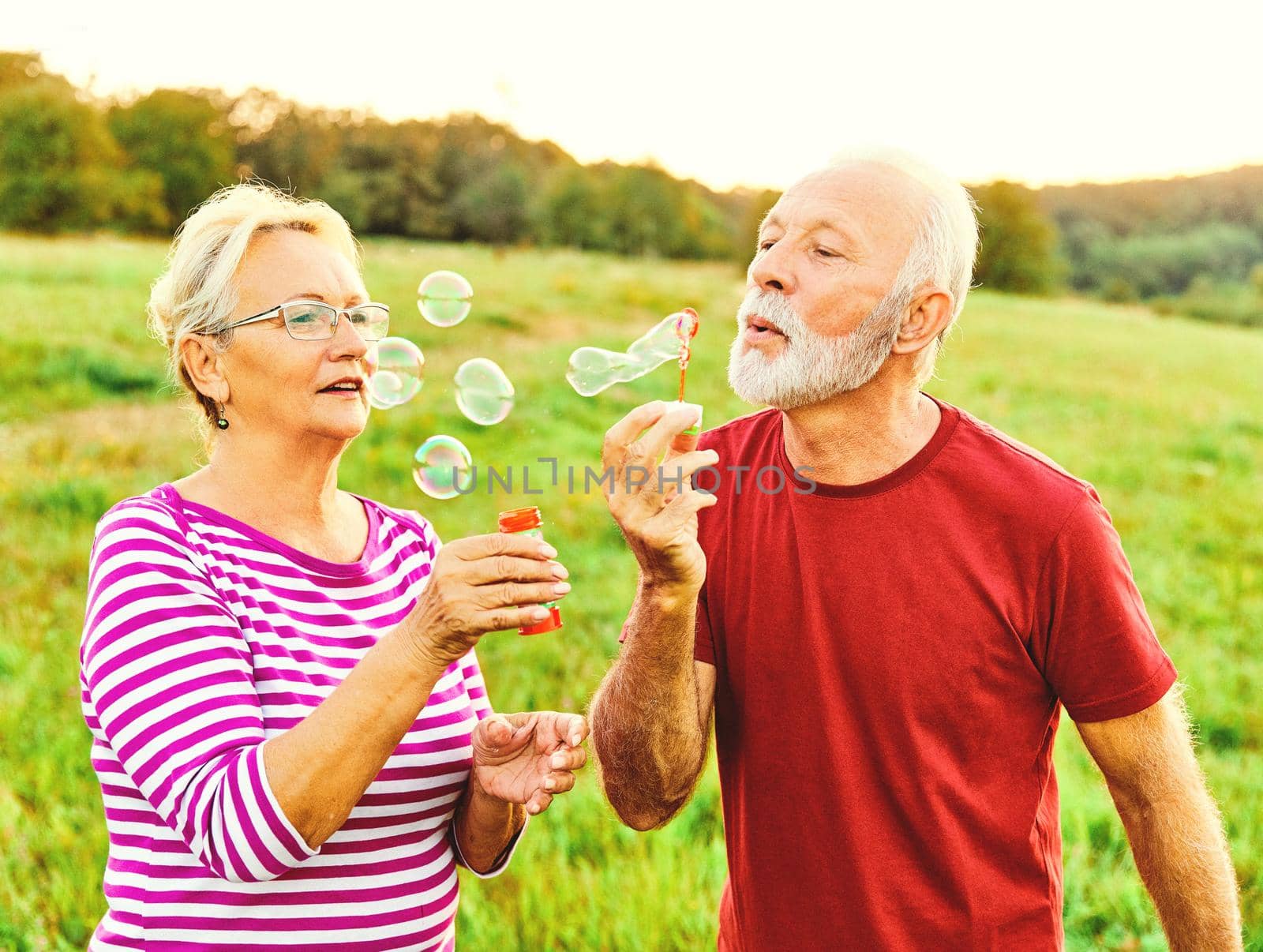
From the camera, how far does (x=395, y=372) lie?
108 inches

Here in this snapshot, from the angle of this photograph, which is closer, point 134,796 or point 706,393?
point 134,796

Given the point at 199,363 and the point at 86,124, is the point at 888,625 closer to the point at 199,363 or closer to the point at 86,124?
the point at 199,363

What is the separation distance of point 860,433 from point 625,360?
0.73 metres

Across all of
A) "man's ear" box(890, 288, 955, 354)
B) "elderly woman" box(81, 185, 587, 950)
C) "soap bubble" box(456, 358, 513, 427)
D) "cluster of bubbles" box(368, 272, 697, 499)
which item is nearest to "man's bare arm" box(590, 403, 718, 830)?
"elderly woman" box(81, 185, 587, 950)

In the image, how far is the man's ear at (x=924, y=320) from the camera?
7.86ft

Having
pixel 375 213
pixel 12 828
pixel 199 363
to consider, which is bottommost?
pixel 12 828

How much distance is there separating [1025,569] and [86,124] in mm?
54147

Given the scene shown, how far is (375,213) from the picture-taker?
4072cm

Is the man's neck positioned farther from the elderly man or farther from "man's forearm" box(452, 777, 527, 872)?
"man's forearm" box(452, 777, 527, 872)

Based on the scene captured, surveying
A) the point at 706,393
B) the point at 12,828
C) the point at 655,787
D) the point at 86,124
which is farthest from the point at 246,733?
the point at 86,124

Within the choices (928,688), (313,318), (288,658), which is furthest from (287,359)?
(928,688)

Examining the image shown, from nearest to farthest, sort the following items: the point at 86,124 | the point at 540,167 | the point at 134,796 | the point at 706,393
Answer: the point at 134,796, the point at 706,393, the point at 86,124, the point at 540,167

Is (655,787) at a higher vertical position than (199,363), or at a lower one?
lower

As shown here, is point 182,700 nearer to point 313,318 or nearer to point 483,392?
point 313,318
